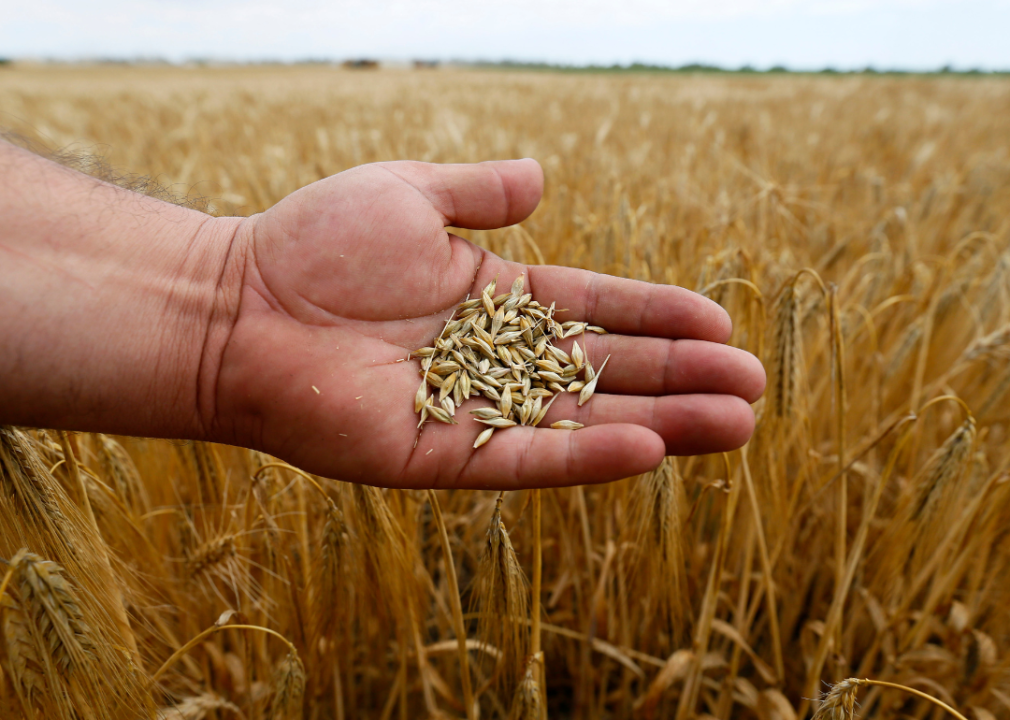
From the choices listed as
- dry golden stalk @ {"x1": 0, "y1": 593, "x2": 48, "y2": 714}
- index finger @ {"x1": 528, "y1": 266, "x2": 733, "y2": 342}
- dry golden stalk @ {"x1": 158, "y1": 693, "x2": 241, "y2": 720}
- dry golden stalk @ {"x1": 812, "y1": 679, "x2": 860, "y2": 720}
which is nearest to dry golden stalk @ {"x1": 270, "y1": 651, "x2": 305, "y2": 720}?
dry golden stalk @ {"x1": 158, "y1": 693, "x2": 241, "y2": 720}

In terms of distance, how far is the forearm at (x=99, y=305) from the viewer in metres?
1.29

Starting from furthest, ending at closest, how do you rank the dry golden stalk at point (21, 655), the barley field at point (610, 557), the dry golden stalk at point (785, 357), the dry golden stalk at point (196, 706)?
the dry golden stalk at point (785, 357) < the dry golden stalk at point (196, 706) < the barley field at point (610, 557) < the dry golden stalk at point (21, 655)

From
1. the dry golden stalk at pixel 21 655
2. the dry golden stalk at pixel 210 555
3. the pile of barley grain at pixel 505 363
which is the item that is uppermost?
the pile of barley grain at pixel 505 363

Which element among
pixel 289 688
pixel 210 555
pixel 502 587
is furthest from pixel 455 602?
pixel 210 555

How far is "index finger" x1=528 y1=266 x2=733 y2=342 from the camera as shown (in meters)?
1.67

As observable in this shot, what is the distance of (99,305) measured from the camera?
1.42 m

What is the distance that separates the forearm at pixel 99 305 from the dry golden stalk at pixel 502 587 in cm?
86

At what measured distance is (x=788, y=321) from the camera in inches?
65.2

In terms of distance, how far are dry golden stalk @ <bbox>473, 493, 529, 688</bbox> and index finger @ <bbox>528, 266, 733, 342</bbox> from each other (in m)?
0.78

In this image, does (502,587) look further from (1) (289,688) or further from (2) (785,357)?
(2) (785,357)

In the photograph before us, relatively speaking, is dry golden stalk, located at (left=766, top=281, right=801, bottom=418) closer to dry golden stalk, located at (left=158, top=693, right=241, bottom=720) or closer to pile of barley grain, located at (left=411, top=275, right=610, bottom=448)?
pile of barley grain, located at (left=411, top=275, right=610, bottom=448)

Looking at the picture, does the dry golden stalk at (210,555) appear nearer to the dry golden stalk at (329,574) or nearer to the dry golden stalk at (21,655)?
the dry golden stalk at (329,574)

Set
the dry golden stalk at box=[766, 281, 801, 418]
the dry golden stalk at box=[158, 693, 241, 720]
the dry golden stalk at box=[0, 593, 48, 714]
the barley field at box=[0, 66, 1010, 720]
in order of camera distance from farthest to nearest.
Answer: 1. the dry golden stalk at box=[766, 281, 801, 418]
2. the dry golden stalk at box=[158, 693, 241, 720]
3. the barley field at box=[0, 66, 1010, 720]
4. the dry golden stalk at box=[0, 593, 48, 714]

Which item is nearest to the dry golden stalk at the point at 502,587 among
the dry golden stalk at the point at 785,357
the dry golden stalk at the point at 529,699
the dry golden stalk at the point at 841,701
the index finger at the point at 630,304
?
the dry golden stalk at the point at 529,699
